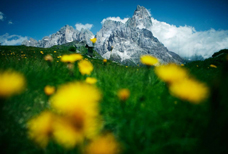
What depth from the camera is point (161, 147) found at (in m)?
1.20

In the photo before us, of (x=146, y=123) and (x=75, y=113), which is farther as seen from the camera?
(x=146, y=123)

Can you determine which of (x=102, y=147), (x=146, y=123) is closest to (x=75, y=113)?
(x=102, y=147)

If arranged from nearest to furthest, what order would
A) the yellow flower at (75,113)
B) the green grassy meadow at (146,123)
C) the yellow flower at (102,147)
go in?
the yellow flower at (75,113) < the yellow flower at (102,147) < the green grassy meadow at (146,123)

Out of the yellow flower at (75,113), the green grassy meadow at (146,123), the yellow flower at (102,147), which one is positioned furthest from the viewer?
the green grassy meadow at (146,123)

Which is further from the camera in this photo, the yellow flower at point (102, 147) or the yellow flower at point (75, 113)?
the yellow flower at point (102, 147)

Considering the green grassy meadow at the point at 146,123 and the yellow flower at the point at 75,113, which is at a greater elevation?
the yellow flower at the point at 75,113

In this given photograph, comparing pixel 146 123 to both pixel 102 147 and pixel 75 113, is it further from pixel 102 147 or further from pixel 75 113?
pixel 75 113

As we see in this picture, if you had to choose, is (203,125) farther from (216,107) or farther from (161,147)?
(216,107)

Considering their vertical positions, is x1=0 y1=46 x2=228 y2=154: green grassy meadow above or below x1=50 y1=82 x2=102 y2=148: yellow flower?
below

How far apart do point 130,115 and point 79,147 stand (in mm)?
828

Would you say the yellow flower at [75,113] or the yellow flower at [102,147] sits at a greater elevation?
the yellow flower at [75,113]

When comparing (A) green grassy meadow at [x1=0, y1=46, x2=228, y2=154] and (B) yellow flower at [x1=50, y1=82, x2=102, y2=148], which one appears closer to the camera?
(B) yellow flower at [x1=50, y1=82, x2=102, y2=148]

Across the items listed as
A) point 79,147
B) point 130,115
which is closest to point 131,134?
point 130,115

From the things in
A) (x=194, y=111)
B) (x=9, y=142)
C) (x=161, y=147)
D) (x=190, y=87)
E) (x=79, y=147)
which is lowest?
(x=9, y=142)
